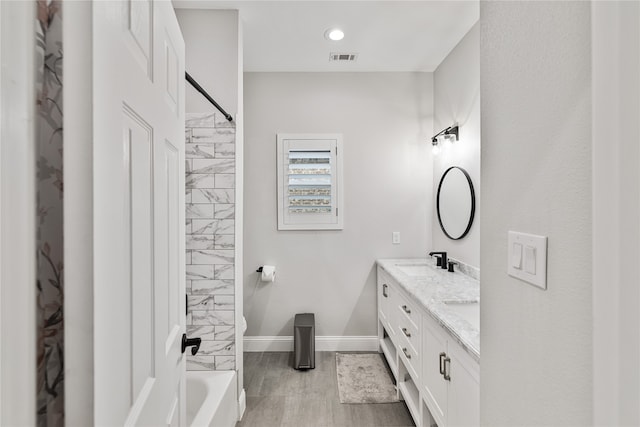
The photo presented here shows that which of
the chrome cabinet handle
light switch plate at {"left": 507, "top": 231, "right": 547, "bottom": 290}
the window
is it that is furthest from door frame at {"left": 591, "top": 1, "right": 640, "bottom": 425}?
the window

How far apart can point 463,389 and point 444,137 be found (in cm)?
209

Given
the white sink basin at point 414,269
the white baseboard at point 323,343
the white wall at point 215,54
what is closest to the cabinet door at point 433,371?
the white sink basin at point 414,269

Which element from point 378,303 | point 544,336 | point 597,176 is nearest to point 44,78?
point 597,176

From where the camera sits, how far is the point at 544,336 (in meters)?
0.69

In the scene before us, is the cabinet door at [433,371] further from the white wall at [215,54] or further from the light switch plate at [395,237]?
the white wall at [215,54]

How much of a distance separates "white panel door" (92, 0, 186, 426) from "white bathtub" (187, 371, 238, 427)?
27.2 inches

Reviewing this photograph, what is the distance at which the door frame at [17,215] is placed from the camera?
17.0 inches

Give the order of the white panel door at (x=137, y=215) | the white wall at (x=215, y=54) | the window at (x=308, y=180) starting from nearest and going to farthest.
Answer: the white panel door at (x=137, y=215) → the white wall at (x=215, y=54) → the window at (x=308, y=180)

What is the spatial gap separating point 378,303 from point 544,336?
97.8 inches

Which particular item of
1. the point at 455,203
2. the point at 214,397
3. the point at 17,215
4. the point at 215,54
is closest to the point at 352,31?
the point at 215,54

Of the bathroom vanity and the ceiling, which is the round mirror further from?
the ceiling

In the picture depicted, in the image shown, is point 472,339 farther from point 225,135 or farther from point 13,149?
point 225,135

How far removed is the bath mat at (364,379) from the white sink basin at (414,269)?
86cm

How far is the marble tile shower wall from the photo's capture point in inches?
85.0
